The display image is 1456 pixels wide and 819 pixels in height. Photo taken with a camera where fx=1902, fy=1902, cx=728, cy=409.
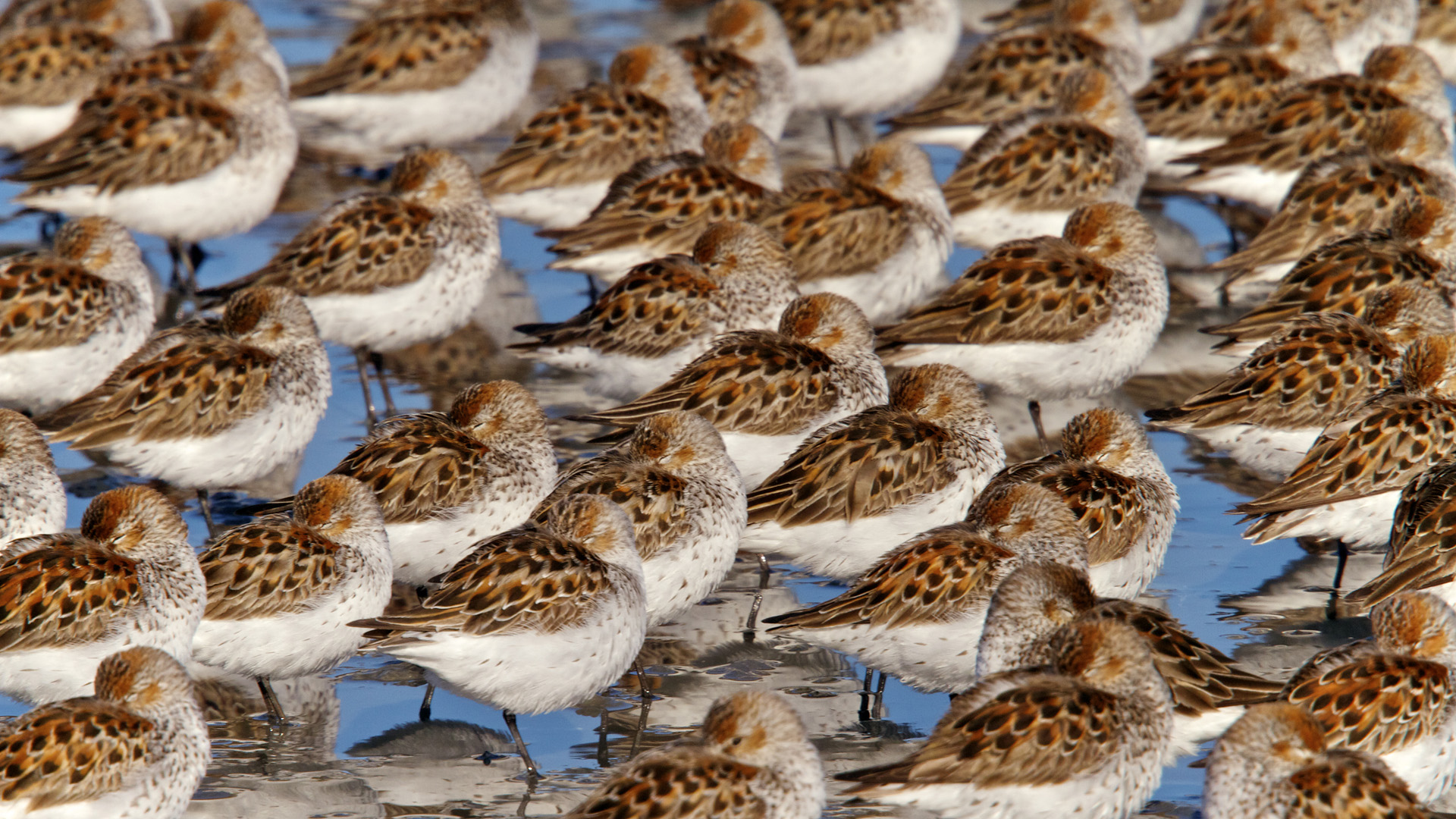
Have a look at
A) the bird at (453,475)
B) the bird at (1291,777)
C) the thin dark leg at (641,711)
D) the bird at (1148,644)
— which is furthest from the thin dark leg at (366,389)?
the bird at (1291,777)

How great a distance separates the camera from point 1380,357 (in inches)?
449

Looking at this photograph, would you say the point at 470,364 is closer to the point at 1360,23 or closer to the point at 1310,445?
the point at 1310,445

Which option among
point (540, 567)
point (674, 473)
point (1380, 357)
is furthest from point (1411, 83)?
point (540, 567)

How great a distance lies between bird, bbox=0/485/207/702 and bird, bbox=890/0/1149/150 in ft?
32.2

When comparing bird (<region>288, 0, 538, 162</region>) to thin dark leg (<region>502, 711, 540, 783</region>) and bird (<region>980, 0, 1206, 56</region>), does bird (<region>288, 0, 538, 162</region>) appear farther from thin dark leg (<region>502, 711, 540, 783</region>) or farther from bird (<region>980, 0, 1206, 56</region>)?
thin dark leg (<region>502, 711, 540, 783</region>)

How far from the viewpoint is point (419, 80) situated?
17.1 meters

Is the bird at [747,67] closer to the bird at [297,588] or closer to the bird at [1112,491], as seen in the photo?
the bird at [1112,491]

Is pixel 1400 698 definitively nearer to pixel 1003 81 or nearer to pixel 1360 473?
pixel 1360 473

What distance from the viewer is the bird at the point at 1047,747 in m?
7.50

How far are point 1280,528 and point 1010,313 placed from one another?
8.53 ft

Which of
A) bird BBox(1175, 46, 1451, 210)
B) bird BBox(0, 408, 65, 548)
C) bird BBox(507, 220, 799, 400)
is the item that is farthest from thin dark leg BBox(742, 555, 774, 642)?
bird BBox(1175, 46, 1451, 210)

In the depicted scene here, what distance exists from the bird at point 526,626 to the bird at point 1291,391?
162 inches

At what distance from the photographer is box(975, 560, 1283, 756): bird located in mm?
8359

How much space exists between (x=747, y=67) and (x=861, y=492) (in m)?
8.00
